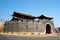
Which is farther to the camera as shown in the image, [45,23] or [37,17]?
[37,17]

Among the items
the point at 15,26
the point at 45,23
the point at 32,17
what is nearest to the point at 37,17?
the point at 32,17

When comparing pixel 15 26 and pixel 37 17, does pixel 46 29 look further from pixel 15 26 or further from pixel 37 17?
pixel 15 26

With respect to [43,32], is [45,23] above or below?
above

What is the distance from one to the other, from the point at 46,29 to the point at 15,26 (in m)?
9.83

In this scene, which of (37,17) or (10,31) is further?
(37,17)

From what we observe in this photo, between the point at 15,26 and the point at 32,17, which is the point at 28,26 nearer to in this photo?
the point at 15,26

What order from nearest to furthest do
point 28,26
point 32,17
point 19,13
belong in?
point 28,26 < point 19,13 < point 32,17

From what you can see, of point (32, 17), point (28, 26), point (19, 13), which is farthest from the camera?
point (32, 17)

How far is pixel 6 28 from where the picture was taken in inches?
1471

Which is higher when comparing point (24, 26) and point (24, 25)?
point (24, 25)

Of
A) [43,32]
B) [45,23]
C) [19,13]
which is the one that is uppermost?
[19,13]

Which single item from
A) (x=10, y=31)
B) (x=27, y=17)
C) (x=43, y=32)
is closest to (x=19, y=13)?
(x=27, y=17)

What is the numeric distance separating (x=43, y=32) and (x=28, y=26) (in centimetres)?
448

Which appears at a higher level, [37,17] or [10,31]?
[37,17]
